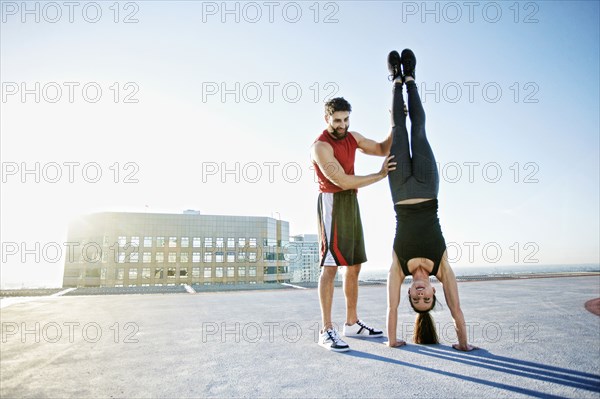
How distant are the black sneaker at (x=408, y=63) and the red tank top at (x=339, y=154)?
76 cm

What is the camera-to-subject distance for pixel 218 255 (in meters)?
59.6

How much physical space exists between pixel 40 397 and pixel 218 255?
198ft

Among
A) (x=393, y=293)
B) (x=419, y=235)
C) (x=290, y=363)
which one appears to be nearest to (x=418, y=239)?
(x=419, y=235)

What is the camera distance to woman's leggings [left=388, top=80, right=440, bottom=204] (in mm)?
2359

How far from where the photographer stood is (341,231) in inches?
107

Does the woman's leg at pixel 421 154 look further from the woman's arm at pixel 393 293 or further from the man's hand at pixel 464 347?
the man's hand at pixel 464 347

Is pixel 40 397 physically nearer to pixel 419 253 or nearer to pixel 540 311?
pixel 419 253

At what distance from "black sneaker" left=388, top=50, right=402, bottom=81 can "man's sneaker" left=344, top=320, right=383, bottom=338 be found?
7.89ft

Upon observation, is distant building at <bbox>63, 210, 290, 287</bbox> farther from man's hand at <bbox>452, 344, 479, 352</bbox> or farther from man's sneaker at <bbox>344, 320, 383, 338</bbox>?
man's hand at <bbox>452, 344, 479, 352</bbox>

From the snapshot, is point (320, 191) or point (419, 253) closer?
point (419, 253)

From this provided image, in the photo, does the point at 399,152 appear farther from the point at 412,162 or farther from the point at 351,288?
the point at 351,288

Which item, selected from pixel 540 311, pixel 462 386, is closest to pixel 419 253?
pixel 462 386

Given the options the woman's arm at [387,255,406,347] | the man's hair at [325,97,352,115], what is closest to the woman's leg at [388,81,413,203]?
the man's hair at [325,97,352,115]

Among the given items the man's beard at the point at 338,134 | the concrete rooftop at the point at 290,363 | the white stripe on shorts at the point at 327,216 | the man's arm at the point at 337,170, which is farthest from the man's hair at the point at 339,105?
the concrete rooftop at the point at 290,363
